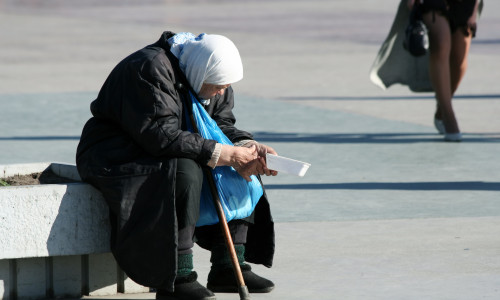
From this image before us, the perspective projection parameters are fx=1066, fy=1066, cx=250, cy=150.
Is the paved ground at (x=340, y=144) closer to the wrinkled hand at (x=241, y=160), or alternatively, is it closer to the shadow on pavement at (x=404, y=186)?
the shadow on pavement at (x=404, y=186)

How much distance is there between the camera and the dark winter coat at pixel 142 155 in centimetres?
373

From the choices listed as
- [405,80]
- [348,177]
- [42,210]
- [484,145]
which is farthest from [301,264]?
[405,80]

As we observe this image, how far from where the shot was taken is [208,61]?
12.7 feet

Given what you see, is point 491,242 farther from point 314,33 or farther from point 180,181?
point 314,33

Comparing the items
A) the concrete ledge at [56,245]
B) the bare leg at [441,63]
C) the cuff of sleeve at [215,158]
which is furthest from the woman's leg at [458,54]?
the concrete ledge at [56,245]

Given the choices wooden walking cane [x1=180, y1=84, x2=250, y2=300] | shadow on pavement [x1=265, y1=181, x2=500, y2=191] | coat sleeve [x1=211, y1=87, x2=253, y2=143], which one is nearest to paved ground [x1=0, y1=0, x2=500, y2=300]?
shadow on pavement [x1=265, y1=181, x2=500, y2=191]

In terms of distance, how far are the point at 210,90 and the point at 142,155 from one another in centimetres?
38

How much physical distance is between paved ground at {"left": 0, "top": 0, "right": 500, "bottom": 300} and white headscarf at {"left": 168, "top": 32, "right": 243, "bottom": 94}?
834 mm

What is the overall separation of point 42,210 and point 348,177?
2959 millimetres

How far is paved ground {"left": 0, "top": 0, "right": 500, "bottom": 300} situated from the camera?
14.5 feet

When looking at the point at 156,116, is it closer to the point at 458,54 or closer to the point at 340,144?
the point at 340,144

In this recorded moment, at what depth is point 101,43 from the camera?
15.1 m

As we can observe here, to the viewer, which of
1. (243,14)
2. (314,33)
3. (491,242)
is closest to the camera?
(491,242)

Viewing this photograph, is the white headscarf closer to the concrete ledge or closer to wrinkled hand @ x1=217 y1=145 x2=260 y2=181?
wrinkled hand @ x1=217 y1=145 x2=260 y2=181
